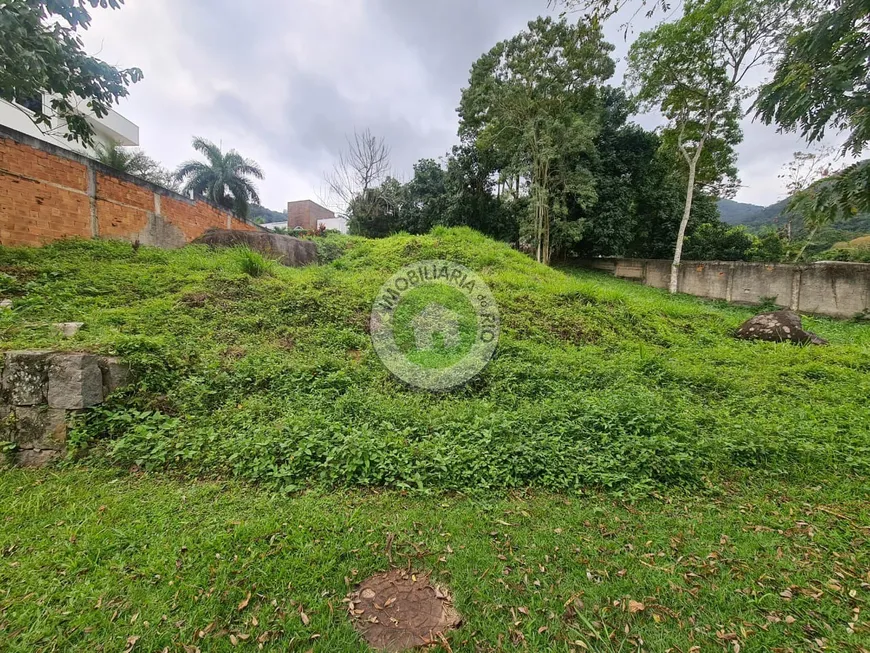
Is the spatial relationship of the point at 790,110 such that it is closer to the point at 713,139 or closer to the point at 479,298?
the point at 479,298

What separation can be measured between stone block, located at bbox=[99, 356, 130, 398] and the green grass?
24.3 inches

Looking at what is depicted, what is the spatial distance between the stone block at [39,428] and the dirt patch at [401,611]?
7.87 feet

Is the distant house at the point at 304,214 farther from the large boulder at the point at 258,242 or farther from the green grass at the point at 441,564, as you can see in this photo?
the green grass at the point at 441,564

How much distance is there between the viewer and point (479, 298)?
531 cm

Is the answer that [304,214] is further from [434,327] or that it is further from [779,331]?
[779,331]

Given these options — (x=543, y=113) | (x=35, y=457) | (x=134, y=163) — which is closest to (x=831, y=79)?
(x=35, y=457)

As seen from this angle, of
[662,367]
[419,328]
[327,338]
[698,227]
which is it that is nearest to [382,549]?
[327,338]

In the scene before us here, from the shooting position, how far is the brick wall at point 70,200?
14.5ft

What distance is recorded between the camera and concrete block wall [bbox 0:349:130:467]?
2.32 metres

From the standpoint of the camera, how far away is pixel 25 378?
2.36 m

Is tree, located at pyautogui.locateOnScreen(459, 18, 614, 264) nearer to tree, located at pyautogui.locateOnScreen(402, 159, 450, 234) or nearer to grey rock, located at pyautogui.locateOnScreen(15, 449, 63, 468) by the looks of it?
tree, located at pyautogui.locateOnScreen(402, 159, 450, 234)

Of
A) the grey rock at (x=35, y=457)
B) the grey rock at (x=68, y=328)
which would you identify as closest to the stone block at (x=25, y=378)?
the grey rock at (x=35, y=457)

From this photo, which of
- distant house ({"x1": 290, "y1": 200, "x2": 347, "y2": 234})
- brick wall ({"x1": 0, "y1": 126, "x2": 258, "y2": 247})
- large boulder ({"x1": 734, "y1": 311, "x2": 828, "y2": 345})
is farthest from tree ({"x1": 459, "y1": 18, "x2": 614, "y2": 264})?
distant house ({"x1": 290, "y1": 200, "x2": 347, "y2": 234})

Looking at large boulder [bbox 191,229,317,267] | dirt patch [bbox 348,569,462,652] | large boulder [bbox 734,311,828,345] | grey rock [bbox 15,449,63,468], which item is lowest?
dirt patch [bbox 348,569,462,652]
